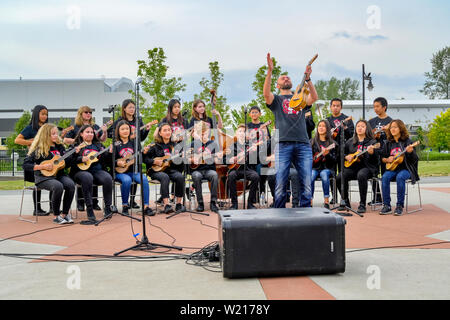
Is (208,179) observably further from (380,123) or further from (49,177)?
(380,123)

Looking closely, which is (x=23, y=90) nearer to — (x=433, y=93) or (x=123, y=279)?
(x=123, y=279)

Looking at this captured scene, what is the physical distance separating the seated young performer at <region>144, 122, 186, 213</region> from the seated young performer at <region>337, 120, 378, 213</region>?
2931mm

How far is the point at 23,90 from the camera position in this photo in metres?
48.3

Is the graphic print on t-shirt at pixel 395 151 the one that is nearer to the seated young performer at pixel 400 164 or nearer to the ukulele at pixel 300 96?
the seated young performer at pixel 400 164

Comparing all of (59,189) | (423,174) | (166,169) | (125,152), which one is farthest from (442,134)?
(59,189)

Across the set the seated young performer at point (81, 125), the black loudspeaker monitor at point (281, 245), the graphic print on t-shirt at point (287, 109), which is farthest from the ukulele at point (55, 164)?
the black loudspeaker monitor at point (281, 245)

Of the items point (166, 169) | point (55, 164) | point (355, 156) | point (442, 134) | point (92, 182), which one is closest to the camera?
point (55, 164)

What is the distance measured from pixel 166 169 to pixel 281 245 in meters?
4.63

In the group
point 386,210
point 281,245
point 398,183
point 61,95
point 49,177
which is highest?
point 61,95

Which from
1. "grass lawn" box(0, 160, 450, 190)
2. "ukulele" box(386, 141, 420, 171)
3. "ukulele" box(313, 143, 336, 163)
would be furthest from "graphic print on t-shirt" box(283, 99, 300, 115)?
"grass lawn" box(0, 160, 450, 190)

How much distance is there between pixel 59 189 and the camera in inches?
249

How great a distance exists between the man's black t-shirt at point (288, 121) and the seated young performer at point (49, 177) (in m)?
3.42
